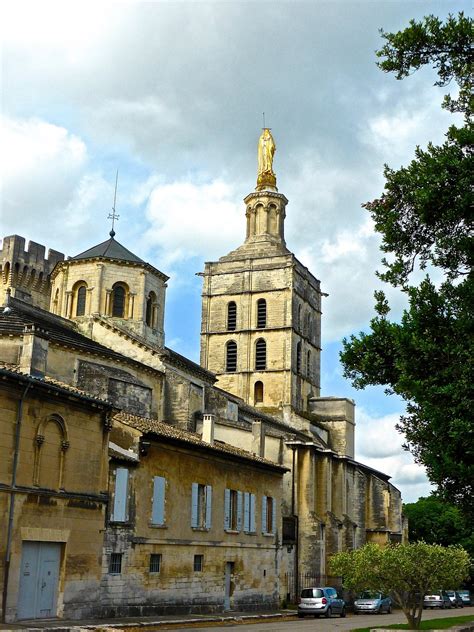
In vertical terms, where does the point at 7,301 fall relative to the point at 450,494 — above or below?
above

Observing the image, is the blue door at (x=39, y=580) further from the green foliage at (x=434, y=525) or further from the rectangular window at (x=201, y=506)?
the green foliage at (x=434, y=525)

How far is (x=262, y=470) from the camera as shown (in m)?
32.7

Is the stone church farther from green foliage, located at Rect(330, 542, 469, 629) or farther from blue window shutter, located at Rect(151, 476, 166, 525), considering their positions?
green foliage, located at Rect(330, 542, 469, 629)

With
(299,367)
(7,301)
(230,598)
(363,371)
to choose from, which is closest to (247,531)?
(230,598)

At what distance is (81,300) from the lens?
41.2m

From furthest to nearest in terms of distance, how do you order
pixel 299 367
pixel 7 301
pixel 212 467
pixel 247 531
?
pixel 299 367, pixel 7 301, pixel 247 531, pixel 212 467

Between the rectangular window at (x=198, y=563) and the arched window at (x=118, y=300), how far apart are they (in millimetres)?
17264

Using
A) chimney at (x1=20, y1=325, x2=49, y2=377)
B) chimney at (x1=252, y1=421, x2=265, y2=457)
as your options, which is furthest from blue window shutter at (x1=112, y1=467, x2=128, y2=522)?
chimney at (x1=252, y1=421, x2=265, y2=457)

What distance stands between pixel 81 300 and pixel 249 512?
15859 mm

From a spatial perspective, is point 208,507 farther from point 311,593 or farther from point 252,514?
point 311,593

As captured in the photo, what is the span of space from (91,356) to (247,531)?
31.6 feet

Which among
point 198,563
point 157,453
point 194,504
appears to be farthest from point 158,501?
point 198,563

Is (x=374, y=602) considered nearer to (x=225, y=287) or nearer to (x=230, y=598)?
(x=230, y=598)

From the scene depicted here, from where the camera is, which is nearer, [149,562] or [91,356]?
[149,562]
